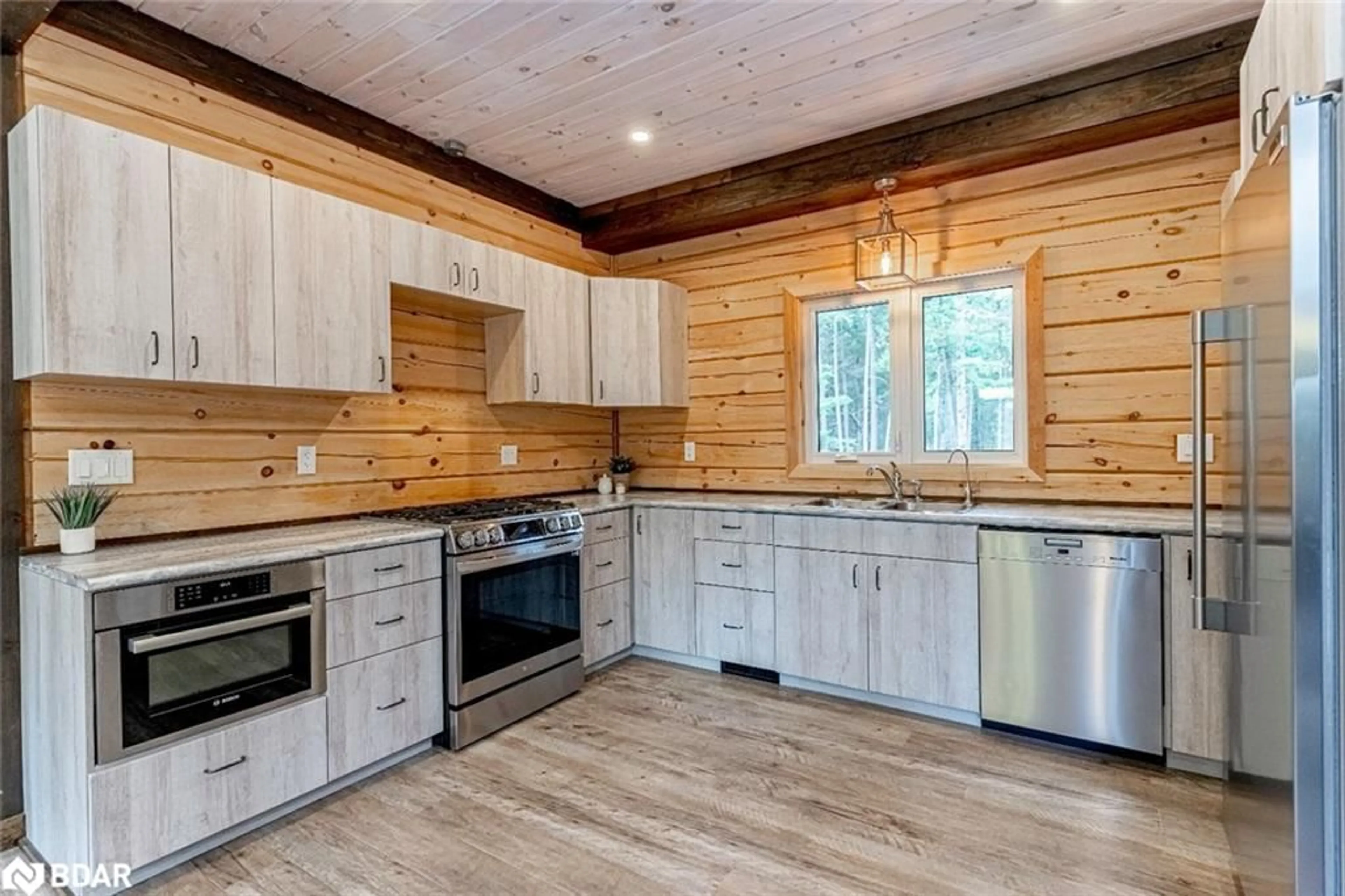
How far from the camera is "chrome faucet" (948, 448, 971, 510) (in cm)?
350

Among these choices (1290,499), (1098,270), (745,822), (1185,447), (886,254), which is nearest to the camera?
(1290,499)

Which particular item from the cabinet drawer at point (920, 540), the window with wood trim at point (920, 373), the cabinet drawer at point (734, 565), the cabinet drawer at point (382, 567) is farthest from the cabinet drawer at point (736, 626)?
the cabinet drawer at point (382, 567)

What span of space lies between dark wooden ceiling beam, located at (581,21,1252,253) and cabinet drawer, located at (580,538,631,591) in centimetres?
200

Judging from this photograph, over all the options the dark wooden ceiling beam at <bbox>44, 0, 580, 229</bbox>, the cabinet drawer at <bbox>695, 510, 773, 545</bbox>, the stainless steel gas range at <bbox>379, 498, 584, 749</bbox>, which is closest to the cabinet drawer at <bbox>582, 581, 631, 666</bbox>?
the stainless steel gas range at <bbox>379, 498, 584, 749</bbox>

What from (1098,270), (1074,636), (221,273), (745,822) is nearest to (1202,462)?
(1074,636)

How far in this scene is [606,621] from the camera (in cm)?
381

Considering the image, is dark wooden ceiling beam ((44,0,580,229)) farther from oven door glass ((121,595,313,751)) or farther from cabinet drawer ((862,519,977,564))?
cabinet drawer ((862,519,977,564))

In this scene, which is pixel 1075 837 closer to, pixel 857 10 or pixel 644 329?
pixel 857 10

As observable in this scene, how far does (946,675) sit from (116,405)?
11.6 ft

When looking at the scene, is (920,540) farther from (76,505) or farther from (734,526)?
(76,505)

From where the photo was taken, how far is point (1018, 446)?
3.43 m

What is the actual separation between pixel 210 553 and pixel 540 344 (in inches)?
77.6

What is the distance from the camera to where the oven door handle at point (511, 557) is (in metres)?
2.87

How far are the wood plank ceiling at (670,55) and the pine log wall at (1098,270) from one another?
59 cm
